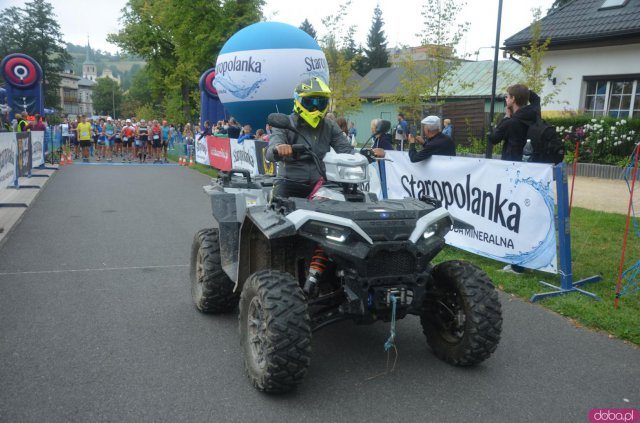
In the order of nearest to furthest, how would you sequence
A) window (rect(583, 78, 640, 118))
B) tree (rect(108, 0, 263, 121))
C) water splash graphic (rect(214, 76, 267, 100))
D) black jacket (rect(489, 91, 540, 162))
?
black jacket (rect(489, 91, 540, 162)), water splash graphic (rect(214, 76, 267, 100)), window (rect(583, 78, 640, 118)), tree (rect(108, 0, 263, 121))

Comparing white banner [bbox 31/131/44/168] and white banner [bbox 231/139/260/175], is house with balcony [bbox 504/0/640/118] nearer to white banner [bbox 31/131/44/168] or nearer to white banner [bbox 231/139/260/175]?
white banner [bbox 231/139/260/175]

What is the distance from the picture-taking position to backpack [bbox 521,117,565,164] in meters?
6.50

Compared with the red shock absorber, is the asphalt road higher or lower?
lower

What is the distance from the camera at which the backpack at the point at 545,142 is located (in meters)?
6.50

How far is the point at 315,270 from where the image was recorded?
12.6ft

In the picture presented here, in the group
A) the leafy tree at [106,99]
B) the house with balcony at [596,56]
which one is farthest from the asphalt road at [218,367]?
the leafy tree at [106,99]

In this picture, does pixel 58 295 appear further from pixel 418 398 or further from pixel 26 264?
pixel 418 398

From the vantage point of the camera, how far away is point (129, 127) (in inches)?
1095

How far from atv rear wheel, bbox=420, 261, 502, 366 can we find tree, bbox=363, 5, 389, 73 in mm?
74820

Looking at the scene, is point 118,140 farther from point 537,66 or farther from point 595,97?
point 595,97

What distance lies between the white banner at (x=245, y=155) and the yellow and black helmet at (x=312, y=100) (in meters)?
9.96

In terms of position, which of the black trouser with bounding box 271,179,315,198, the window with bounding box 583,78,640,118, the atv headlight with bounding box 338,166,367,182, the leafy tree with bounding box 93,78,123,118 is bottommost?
the black trouser with bounding box 271,179,315,198

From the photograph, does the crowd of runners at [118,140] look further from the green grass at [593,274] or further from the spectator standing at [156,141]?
the green grass at [593,274]

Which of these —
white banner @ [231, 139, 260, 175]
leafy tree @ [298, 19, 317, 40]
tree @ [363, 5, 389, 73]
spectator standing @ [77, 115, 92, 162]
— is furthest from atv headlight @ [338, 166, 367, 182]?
leafy tree @ [298, 19, 317, 40]
